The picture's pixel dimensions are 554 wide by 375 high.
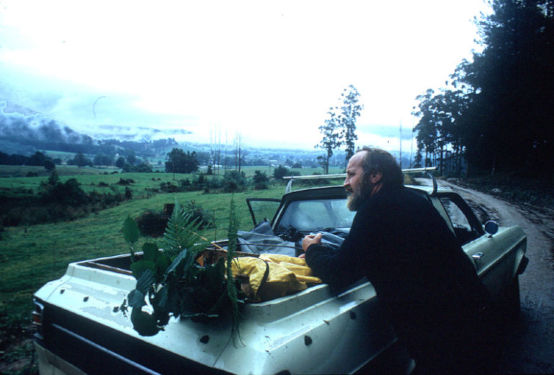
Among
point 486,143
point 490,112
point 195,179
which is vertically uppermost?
point 490,112

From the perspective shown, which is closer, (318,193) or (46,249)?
(318,193)

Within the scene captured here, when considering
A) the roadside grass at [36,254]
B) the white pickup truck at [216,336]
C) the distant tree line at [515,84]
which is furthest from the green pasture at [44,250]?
the distant tree line at [515,84]

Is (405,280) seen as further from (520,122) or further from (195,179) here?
(195,179)

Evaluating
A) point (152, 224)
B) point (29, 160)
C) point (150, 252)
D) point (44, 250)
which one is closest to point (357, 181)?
point (150, 252)

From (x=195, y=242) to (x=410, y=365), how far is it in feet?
4.72

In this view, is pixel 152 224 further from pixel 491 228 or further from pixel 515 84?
pixel 515 84

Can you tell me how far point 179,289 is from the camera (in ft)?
4.66

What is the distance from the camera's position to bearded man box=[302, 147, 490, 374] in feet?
5.75

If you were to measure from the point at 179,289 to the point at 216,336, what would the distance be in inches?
9.8

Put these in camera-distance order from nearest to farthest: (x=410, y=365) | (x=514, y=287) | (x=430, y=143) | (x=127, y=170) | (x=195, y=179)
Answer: (x=410, y=365), (x=514, y=287), (x=195, y=179), (x=430, y=143), (x=127, y=170)

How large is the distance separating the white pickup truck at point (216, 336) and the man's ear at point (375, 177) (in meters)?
0.62

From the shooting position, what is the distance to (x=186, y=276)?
144 cm

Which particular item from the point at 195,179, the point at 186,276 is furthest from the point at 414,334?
the point at 195,179

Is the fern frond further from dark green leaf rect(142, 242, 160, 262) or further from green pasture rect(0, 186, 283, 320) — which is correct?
green pasture rect(0, 186, 283, 320)
